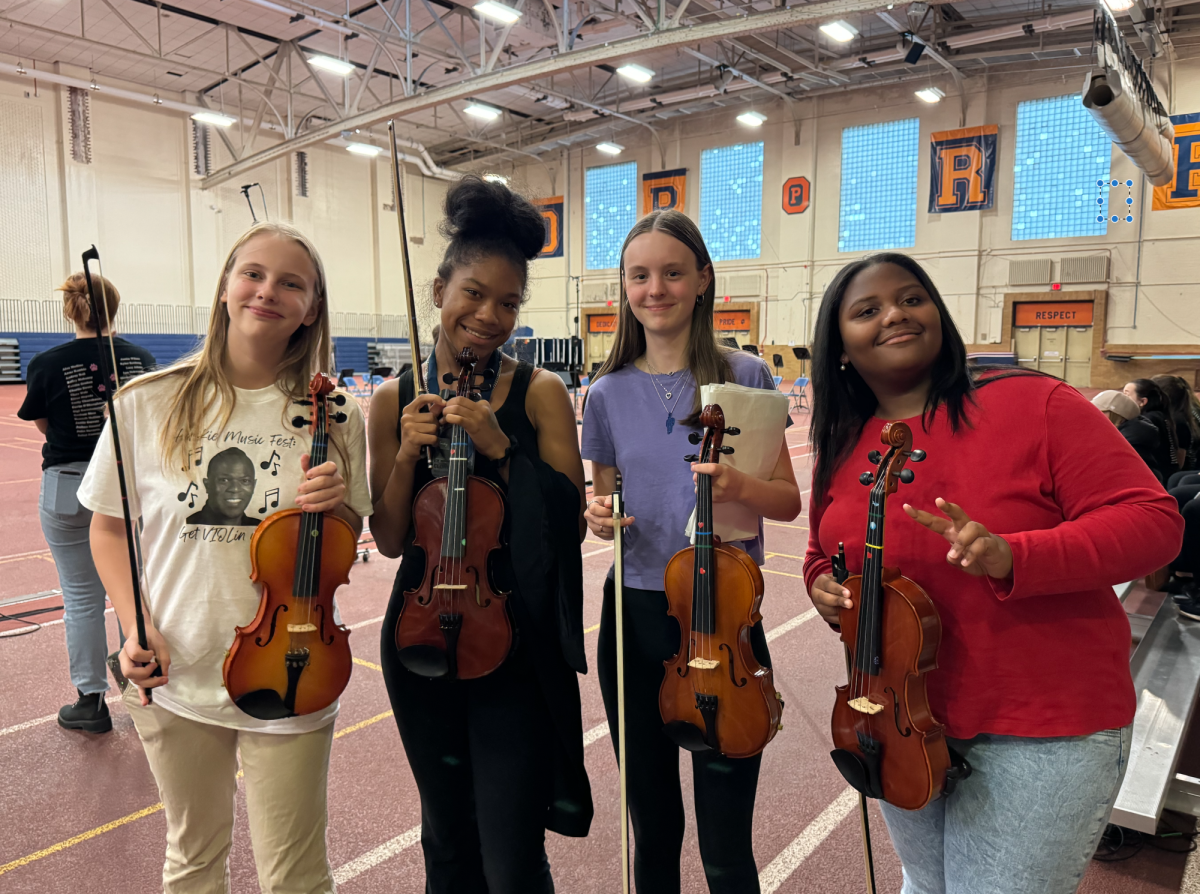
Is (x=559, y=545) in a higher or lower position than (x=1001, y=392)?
lower

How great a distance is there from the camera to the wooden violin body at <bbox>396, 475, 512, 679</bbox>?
1484 mm

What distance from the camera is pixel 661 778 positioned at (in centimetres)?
170

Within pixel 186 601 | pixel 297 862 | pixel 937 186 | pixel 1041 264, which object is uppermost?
pixel 937 186

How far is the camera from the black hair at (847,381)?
4.57 feet

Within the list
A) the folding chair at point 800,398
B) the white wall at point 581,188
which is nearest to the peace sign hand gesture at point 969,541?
the folding chair at point 800,398

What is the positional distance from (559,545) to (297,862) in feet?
2.58

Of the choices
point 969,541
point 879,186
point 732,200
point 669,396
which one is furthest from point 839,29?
point 969,541

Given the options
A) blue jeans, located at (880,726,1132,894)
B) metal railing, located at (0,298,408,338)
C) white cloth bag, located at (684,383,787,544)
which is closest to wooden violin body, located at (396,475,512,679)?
white cloth bag, located at (684,383,787,544)

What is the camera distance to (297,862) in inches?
60.6

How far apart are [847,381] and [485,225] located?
2.61ft

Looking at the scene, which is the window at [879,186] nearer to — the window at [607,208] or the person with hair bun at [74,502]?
the window at [607,208]

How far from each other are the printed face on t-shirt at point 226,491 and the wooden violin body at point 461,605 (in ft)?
1.15

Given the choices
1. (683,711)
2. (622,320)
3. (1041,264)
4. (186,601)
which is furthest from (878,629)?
(1041,264)

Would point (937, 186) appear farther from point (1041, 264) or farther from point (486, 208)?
point (486, 208)
